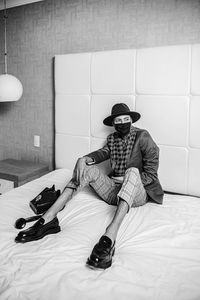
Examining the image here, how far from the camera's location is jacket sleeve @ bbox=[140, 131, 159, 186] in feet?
6.10

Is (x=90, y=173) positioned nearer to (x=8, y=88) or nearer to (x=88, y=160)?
(x=88, y=160)

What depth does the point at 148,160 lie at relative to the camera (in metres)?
1.88

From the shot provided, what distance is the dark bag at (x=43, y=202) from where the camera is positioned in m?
1.74

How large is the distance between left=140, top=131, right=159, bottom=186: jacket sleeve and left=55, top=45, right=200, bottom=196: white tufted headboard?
224 millimetres

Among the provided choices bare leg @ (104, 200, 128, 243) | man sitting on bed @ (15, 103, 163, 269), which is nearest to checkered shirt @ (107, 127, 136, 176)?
man sitting on bed @ (15, 103, 163, 269)

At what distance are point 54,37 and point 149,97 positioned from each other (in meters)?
1.15

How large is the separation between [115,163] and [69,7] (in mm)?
1479

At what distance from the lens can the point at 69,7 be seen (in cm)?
247

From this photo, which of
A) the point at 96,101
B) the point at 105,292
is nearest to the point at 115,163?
the point at 96,101

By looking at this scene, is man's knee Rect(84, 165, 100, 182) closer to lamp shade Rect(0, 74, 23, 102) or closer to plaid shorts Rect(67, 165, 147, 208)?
plaid shorts Rect(67, 165, 147, 208)

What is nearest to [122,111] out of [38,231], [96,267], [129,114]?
[129,114]

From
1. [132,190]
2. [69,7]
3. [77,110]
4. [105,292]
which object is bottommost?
[105,292]

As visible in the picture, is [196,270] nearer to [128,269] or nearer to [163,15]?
[128,269]

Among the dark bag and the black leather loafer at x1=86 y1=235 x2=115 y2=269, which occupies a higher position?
the dark bag
